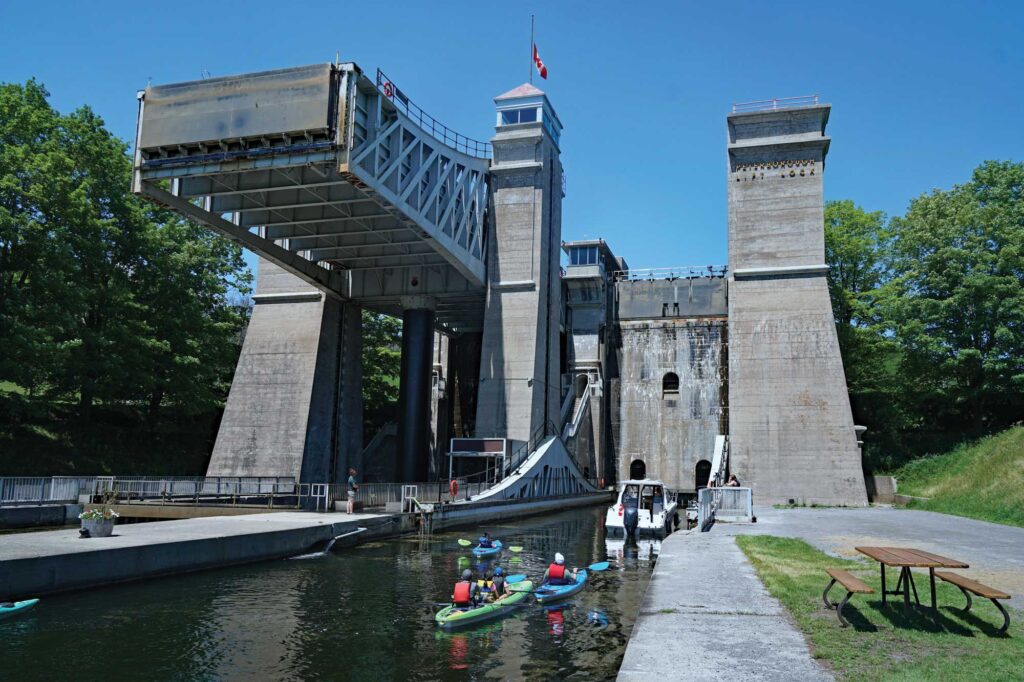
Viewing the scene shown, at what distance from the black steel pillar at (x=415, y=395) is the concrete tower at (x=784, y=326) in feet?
54.0

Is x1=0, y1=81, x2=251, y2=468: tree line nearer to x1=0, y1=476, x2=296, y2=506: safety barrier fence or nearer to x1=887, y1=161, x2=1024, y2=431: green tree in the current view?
x1=0, y1=476, x2=296, y2=506: safety barrier fence

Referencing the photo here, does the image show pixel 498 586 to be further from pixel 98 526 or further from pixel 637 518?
pixel 637 518

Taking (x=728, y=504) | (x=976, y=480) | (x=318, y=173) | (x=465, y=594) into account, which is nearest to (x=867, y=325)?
(x=976, y=480)

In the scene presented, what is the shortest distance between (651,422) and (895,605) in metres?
41.4

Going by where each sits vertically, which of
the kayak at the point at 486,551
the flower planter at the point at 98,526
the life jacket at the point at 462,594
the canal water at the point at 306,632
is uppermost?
the flower planter at the point at 98,526

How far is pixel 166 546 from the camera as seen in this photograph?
16.8m

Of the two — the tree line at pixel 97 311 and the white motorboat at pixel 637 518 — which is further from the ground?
the tree line at pixel 97 311

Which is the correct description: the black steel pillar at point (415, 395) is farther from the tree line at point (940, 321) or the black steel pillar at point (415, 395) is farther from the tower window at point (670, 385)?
the tree line at point (940, 321)

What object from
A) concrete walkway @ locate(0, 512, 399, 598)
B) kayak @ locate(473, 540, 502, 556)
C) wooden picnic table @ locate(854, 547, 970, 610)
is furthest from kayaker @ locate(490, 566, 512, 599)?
concrete walkway @ locate(0, 512, 399, 598)

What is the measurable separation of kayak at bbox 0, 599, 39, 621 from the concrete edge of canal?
94 cm

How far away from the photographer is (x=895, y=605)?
10859 millimetres

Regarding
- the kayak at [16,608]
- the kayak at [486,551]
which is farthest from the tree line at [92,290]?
the kayak at [16,608]

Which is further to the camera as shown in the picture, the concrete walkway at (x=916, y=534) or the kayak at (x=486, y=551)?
the kayak at (x=486, y=551)

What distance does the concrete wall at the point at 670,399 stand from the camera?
5038 centimetres
